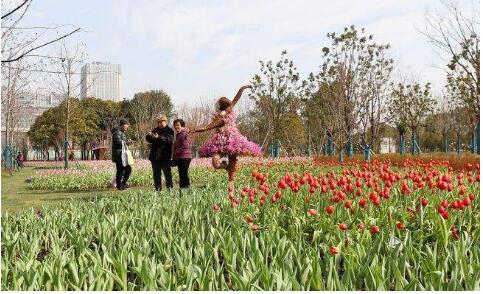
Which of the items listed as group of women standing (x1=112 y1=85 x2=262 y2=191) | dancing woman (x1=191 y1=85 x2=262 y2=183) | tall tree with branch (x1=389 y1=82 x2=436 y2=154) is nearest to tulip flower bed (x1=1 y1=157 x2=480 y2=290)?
group of women standing (x1=112 y1=85 x2=262 y2=191)

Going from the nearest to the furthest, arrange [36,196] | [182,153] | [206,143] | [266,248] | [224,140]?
[266,248] → [182,153] → [224,140] → [206,143] → [36,196]

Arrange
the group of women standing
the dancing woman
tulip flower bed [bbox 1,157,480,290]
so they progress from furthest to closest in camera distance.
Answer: the dancing woman, the group of women standing, tulip flower bed [bbox 1,157,480,290]

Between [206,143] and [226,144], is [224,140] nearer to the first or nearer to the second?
[226,144]

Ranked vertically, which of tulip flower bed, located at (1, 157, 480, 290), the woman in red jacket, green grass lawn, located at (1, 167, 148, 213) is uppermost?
the woman in red jacket

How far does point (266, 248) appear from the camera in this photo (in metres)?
3.59

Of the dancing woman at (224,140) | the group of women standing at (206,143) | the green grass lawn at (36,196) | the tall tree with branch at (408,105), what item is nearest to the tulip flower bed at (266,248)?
the group of women standing at (206,143)

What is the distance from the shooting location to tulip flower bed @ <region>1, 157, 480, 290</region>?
296cm

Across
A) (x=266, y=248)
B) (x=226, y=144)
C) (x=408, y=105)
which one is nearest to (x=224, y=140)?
(x=226, y=144)

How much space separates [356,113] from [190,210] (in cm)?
1849

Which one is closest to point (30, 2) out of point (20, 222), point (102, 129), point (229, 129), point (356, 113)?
point (20, 222)

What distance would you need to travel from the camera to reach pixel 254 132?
31953 mm

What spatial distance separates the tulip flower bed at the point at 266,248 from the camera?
2959 millimetres

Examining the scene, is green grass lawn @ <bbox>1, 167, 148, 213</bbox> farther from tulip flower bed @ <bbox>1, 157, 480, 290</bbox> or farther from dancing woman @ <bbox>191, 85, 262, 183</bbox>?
tulip flower bed @ <bbox>1, 157, 480, 290</bbox>

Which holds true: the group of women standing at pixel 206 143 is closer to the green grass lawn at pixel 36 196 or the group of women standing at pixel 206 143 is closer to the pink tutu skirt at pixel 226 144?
the pink tutu skirt at pixel 226 144
